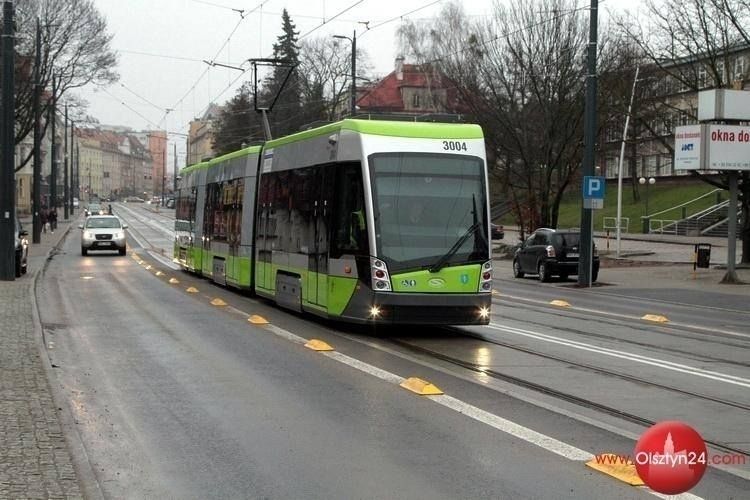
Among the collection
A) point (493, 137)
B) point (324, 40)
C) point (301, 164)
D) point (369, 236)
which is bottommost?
point (369, 236)

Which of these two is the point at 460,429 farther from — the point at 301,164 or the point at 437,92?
the point at 437,92

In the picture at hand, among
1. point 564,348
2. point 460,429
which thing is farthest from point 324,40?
point 460,429

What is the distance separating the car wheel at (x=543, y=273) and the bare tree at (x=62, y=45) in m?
27.4

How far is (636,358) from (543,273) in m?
19.1

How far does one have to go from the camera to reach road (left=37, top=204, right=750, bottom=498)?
625 centimetres

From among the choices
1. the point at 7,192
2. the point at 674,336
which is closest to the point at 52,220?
the point at 7,192

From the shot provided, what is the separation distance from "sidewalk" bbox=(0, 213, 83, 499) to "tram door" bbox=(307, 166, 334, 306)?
4.15m

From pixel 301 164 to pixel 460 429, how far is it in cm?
924

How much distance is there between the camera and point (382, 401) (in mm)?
8812

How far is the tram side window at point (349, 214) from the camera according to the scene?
13328mm

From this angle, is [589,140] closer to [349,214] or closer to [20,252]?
[349,214]

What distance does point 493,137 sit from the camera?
43.7 m

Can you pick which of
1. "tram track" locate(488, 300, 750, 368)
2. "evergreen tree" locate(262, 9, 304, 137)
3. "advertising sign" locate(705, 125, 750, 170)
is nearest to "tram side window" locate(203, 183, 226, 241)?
"tram track" locate(488, 300, 750, 368)

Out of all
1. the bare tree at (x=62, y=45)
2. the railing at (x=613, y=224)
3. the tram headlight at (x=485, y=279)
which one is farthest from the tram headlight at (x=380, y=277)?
the railing at (x=613, y=224)
